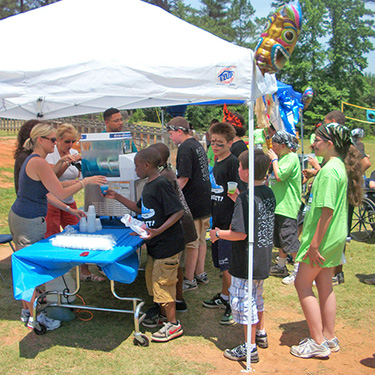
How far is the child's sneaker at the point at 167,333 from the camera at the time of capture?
11.0 ft

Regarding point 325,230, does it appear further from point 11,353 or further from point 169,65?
point 11,353

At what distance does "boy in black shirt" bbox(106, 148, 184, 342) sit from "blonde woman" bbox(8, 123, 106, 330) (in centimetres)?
77

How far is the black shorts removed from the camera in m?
4.54

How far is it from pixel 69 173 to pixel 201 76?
2.01 m

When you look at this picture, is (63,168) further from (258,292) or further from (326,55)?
(326,55)

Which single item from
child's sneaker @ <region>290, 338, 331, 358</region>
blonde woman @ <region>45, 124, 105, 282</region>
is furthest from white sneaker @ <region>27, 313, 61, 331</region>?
child's sneaker @ <region>290, 338, 331, 358</region>

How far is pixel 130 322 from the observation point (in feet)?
12.2

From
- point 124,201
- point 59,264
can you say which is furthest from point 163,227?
point 59,264

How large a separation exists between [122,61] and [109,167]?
124cm

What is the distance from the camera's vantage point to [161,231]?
3287mm

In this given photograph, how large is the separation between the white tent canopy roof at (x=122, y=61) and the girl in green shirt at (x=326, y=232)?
758mm

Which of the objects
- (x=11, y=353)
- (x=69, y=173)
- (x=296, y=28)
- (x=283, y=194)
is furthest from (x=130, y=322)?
(x=296, y=28)

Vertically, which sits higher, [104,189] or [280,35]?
[280,35]

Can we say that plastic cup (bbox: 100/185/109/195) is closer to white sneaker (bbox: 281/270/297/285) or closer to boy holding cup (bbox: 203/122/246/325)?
boy holding cup (bbox: 203/122/246/325)
